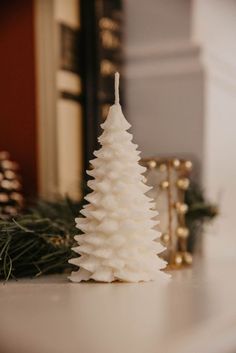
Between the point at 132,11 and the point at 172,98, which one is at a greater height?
the point at 132,11

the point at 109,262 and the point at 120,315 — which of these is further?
the point at 109,262

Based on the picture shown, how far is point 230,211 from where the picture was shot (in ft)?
4.42

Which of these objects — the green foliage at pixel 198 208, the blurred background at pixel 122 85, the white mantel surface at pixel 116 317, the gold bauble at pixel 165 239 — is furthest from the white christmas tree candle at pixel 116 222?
the blurred background at pixel 122 85

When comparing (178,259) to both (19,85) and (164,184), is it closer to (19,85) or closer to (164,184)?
(164,184)

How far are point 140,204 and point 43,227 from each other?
0.18 m

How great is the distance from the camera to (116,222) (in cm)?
74

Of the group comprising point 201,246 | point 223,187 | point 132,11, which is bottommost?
point 201,246

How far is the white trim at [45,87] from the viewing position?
1.30 meters

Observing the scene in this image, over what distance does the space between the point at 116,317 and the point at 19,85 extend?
0.85m

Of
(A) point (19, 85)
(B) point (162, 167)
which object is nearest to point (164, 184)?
(B) point (162, 167)

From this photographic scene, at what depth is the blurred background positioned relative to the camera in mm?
1237

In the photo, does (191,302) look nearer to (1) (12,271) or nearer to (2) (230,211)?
(1) (12,271)

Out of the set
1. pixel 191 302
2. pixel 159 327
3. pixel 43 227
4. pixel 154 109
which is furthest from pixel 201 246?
pixel 159 327

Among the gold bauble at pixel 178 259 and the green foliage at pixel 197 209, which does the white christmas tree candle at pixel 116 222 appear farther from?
the green foliage at pixel 197 209
